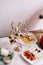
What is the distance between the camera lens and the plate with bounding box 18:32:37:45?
132cm

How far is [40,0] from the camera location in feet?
5.14

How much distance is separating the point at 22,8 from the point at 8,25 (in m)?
0.23

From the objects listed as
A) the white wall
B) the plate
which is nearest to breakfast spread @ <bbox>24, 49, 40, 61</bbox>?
the plate

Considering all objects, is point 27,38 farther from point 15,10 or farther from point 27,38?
point 15,10

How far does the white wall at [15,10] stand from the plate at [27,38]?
0.81ft

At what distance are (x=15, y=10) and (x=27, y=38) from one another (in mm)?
334

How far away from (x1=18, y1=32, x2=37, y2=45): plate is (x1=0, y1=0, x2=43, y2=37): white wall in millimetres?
246

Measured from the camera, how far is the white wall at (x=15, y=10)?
1438mm

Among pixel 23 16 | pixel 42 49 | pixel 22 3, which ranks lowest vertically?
pixel 42 49

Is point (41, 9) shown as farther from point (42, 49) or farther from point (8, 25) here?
point (42, 49)

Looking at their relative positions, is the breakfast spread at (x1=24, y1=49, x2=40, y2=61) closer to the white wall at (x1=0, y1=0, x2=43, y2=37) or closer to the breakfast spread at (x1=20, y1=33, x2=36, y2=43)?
the breakfast spread at (x1=20, y1=33, x2=36, y2=43)

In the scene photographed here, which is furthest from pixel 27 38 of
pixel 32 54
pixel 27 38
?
pixel 32 54

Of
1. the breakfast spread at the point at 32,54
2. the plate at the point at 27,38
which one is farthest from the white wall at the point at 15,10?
the breakfast spread at the point at 32,54

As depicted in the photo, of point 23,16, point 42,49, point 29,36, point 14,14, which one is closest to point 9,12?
point 14,14
